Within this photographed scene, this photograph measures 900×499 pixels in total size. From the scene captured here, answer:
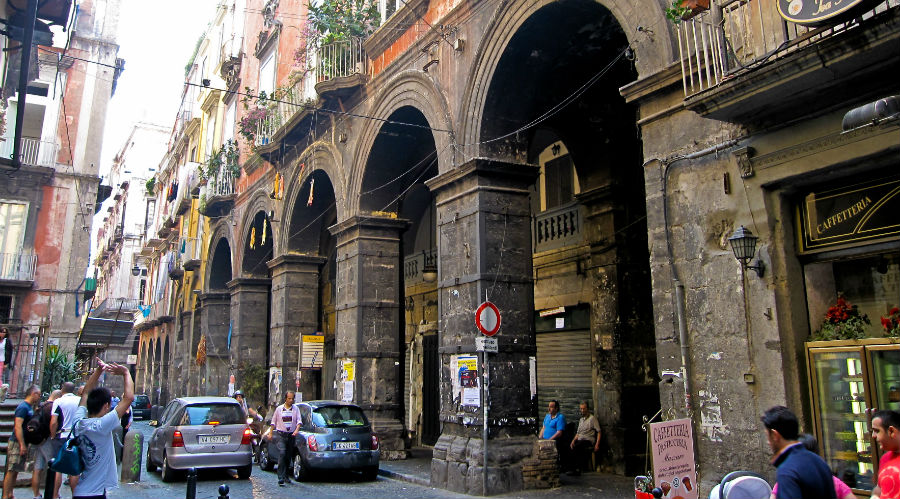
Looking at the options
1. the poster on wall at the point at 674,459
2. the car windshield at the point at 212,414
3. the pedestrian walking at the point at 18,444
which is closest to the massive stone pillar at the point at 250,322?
the car windshield at the point at 212,414

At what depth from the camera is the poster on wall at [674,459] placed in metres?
6.05

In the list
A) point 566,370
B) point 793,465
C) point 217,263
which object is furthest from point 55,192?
point 793,465

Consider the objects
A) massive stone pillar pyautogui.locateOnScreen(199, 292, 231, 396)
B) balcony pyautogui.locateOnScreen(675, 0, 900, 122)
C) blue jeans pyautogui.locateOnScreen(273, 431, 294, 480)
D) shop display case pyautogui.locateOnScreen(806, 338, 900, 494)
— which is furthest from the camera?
massive stone pillar pyautogui.locateOnScreen(199, 292, 231, 396)

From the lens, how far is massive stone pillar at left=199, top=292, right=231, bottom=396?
76.3 feet

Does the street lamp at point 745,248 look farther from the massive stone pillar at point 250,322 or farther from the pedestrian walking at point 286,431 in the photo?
the massive stone pillar at point 250,322

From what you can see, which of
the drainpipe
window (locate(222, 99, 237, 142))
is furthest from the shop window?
window (locate(222, 99, 237, 142))

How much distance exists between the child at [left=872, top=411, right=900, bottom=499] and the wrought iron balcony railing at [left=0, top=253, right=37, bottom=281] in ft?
79.9

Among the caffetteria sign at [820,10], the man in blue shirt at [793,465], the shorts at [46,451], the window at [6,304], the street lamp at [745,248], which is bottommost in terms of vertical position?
the shorts at [46,451]

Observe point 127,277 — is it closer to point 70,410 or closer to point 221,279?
point 221,279

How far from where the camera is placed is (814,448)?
12.4 ft

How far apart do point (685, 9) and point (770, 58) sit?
3.21 feet

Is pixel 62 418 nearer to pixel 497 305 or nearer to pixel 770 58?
pixel 497 305

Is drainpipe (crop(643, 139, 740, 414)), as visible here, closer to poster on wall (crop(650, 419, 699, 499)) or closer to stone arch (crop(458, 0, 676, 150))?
poster on wall (crop(650, 419, 699, 499))

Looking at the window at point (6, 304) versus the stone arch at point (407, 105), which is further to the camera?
the window at point (6, 304)
